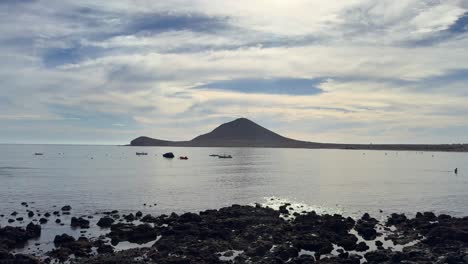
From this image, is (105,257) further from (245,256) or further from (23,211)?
(23,211)

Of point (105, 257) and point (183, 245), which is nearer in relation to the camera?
point (105, 257)

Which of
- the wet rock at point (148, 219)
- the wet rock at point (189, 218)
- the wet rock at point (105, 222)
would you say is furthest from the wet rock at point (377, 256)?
the wet rock at point (105, 222)

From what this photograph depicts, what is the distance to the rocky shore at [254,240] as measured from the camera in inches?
1260


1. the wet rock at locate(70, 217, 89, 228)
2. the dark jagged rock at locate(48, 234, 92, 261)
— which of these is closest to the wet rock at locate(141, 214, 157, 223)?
the wet rock at locate(70, 217, 89, 228)

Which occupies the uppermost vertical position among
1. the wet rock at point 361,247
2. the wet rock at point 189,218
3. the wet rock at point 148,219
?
the wet rock at point 189,218

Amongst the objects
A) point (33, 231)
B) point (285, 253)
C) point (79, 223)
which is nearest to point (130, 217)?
point (79, 223)

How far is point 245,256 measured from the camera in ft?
108

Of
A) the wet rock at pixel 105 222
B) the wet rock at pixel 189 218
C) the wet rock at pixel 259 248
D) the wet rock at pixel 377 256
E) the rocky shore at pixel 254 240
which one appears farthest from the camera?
the wet rock at pixel 189 218

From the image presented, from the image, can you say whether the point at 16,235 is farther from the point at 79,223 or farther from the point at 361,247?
the point at 361,247

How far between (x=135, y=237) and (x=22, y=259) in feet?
34.3

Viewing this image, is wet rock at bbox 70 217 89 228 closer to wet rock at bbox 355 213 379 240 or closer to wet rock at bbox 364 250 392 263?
wet rock at bbox 355 213 379 240

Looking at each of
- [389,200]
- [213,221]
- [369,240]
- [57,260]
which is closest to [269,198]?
[389,200]

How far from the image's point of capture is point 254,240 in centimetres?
3784

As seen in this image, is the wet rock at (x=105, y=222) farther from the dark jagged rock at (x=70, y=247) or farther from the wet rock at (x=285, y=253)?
the wet rock at (x=285, y=253)
